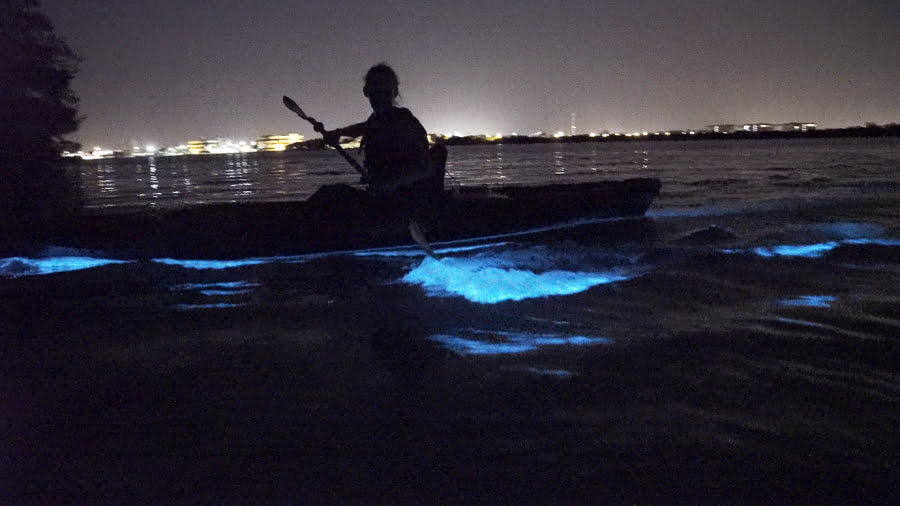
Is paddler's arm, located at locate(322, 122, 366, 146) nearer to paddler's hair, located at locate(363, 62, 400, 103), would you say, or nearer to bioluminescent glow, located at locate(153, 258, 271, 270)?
paddler's hair, located at locate(363, 62, 400, 103)

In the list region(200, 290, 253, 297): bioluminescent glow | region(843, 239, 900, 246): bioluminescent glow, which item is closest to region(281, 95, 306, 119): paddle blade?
region(200, 290, 253, 297): bioluminescent glow

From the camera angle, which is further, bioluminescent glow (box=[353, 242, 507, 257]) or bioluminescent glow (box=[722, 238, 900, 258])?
bioluminescent glow (box=[353, 242, 507, 257])

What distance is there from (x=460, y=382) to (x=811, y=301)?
3.79 metres

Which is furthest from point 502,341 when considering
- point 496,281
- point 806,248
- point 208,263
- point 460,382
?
point 806,248

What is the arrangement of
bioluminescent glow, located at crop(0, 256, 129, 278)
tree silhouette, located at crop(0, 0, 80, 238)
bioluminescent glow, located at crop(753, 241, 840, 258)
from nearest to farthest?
bioluminescent glow, located at crop(0, 256, 129, 278) < bioluminescent glow, located at crop(753, 241, 840, 258) < tree silhouette, located at crop(0, 0, 80, 238)

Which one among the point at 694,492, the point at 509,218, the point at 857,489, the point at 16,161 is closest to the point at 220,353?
the point at 694,492

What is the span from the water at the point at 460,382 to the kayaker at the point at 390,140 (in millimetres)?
1193

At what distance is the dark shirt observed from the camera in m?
7.25

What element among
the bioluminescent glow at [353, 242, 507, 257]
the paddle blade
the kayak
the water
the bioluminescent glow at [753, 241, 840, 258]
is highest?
the paddle blade

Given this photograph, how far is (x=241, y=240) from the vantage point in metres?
8.47

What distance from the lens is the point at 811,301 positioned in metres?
5.73

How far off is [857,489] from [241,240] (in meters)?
7.51

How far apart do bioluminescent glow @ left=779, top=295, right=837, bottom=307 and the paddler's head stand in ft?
15.0

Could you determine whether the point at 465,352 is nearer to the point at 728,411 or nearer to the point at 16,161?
the point at 728,411
